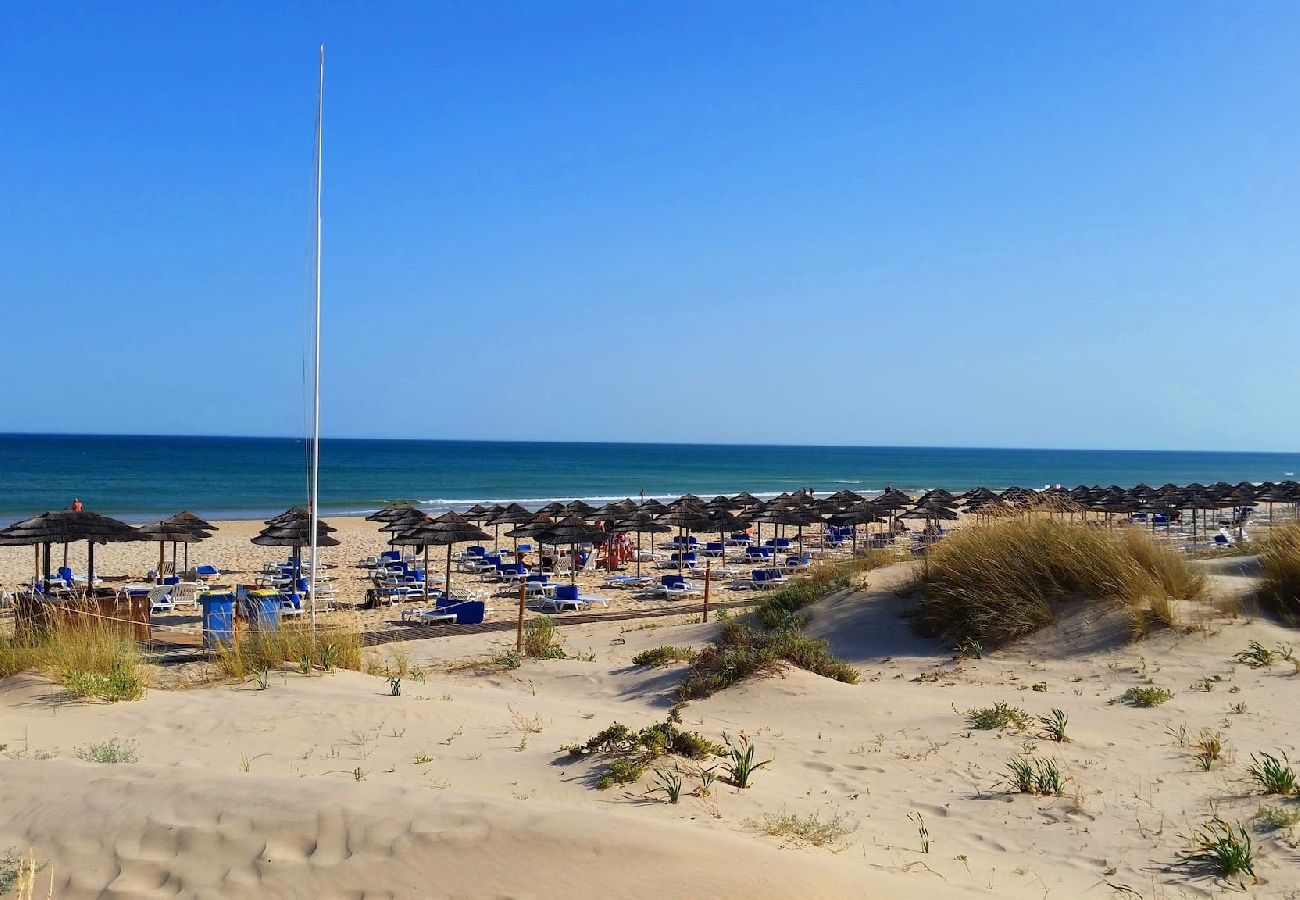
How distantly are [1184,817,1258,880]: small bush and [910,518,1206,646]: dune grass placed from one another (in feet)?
17.2

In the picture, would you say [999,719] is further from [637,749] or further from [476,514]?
[476,514]

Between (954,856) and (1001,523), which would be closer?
(954,856)

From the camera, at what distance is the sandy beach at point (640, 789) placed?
4.32 meters

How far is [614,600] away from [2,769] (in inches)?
576

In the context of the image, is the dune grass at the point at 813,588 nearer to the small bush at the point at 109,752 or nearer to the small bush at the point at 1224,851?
the small bush at the point at 1224,851

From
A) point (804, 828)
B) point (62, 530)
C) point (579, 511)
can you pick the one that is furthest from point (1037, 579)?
point (579, 511)

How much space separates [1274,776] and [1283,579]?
5812 mm

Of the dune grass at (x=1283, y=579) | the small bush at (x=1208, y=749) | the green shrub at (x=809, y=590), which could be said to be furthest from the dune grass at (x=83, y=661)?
the dune grass at (x=1283, y=579)

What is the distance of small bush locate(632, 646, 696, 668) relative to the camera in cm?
995

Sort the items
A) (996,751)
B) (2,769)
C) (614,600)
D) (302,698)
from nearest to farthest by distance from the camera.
→ (2,769)
(996,751)
(302,698)
(614,600)

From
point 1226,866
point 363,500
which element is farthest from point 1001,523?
point 363,500

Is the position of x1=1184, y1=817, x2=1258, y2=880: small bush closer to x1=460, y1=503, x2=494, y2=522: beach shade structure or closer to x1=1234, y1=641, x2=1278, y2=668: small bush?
x1=1234, y1=641, x2=1278, y2=668: small bush

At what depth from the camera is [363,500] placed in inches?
2130

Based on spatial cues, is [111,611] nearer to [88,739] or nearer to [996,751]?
[88,739]
